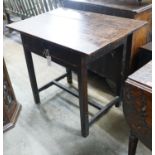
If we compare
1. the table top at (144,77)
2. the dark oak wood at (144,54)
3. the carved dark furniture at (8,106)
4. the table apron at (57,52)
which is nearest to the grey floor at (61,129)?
the carved dark furniture at (8,106)

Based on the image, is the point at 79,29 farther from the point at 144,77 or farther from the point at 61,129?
the point at 61,129

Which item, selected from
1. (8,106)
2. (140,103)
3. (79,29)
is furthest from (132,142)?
(8,106)

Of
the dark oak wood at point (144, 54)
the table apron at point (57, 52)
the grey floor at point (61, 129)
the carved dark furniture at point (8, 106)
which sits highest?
the table apron at point (57, 52)

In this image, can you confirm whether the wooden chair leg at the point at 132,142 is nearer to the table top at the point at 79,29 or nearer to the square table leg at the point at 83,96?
the square table leg at the point at 83,96

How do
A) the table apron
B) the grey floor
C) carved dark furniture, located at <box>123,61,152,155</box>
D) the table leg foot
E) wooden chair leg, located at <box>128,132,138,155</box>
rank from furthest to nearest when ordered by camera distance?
1. the table leg foot
2. the grey floor
3. the table apron
4. wooden chair leg, located at <box>128,132,138,155</box>
5. carved dark furniture, located at <box>123,61,152,155</box>

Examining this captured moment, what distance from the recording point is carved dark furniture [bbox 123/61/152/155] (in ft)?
3.03

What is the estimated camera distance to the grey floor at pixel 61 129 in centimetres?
156

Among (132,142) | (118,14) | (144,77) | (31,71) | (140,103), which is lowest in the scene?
(132,142)

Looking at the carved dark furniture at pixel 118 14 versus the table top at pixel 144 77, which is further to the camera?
the carved dark furniture at pixel 118 14

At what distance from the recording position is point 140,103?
96 centimetres

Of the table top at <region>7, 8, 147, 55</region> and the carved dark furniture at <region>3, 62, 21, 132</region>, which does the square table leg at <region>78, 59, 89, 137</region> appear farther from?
the carved dark furniture at <region>3, 62, 21, 132</region>

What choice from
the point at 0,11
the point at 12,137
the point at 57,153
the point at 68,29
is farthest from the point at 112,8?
the point at 12,137

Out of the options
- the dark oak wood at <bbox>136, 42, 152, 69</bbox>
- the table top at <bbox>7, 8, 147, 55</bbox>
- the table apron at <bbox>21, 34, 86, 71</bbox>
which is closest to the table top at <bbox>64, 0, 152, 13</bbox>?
the table top at <bbox>7, 8, 147, 55</bbox>

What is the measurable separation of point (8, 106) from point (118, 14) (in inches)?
49.2
